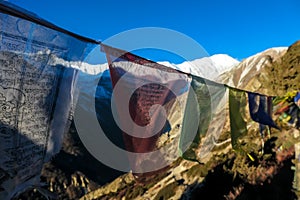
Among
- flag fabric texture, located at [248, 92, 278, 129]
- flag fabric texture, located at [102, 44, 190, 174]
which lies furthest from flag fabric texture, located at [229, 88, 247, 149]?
flag fabric texture, located at [102, 44, 190, 174]

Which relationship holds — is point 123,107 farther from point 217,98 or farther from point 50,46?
point 217,98

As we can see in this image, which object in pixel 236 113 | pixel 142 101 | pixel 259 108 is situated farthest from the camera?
pixel 259 108

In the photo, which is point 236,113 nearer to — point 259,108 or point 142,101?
point 259,108

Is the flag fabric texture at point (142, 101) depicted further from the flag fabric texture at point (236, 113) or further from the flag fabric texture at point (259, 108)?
the flag fabric texture at point (259, 108)

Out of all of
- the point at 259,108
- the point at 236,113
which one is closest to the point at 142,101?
the point at 236,113

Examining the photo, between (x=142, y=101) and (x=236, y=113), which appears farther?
(x=236, y=113)

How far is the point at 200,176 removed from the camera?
31.2 ft

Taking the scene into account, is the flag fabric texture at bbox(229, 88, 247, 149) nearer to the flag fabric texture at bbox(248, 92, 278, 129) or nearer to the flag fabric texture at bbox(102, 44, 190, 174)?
the flag fabric texture at bbox(248, 92, 278, 129)

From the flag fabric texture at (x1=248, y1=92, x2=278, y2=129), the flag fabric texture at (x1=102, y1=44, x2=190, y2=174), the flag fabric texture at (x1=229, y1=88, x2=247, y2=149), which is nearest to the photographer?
the flag fabric texture at (x1=102, y1=44, x2=190, y2=174)

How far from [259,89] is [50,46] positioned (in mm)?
14739

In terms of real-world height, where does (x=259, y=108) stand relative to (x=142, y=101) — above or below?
above

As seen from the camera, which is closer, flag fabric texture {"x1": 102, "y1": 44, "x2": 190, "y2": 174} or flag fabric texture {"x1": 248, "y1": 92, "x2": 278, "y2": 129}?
flag fabric texture {"x1": 102, "y1": 44, "x2": 190, "y2": 174}

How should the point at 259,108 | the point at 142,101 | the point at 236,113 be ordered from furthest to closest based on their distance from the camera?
the point at 259,108 < the point at 236,113 < the point at 142,101

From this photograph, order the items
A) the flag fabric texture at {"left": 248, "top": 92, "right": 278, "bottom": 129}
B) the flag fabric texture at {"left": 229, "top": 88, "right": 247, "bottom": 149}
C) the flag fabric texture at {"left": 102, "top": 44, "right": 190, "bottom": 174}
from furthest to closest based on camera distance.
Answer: the flag fabric texture at {"left": 248, "top": 92, "right": 278, "bottom": 129} < the flag fabric texture at {"left": 229, "top": 88, "right": 247, "bottom": 149} < the flag fabric texture at {"left": 102, "top": 44, "right": 190, "bottom": 174}
